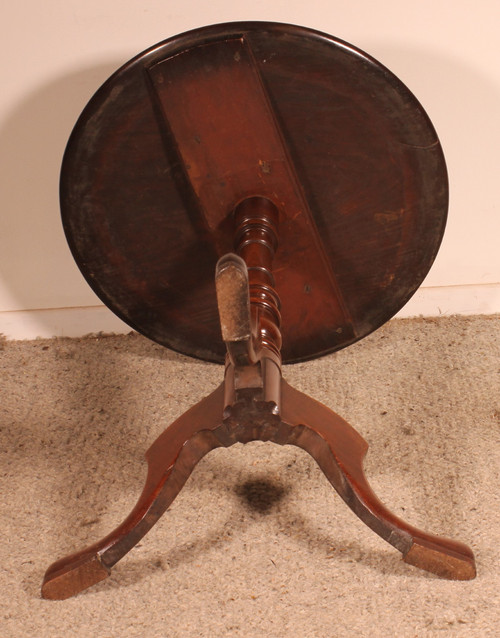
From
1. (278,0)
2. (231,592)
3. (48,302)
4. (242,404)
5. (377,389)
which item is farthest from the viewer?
(48,302)

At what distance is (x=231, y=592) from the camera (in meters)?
1.20

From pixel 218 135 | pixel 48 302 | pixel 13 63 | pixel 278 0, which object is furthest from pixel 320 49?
pixel 48 302

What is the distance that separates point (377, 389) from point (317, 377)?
0.13m

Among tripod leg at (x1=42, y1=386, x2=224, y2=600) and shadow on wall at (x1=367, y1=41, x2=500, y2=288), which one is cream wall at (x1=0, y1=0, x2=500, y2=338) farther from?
tripod leg at (x1=42, y1=386, x2=224, y2=600)

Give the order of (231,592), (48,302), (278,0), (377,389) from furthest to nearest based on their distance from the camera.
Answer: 1. (48,302)
2. (377,389)
3. (278,0)
4. (231,592)

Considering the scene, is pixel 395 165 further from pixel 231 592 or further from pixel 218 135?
pixel 231 592

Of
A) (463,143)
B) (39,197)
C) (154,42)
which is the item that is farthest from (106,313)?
(463,143)

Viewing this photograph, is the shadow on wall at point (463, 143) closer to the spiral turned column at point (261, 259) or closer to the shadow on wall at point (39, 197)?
the spiral turned column at point (261, 259)

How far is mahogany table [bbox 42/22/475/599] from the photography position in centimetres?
115

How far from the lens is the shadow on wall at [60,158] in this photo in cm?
152

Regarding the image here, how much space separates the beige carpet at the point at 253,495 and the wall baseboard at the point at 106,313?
0.04 m

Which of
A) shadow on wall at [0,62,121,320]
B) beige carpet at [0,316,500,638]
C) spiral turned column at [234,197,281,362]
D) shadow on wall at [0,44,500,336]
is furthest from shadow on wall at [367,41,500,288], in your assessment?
shadow on wall at [0,62,121,320]

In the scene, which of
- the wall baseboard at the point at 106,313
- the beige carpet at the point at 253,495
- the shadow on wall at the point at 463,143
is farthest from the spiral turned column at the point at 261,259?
the wall baseboard at the point at 106,313

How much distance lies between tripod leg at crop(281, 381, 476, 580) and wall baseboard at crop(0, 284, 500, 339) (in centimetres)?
71
